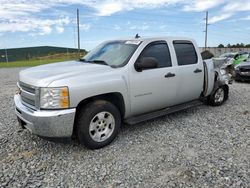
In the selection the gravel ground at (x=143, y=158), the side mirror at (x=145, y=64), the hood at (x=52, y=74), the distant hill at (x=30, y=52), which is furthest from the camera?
the distant hill at (x=30, y=52)

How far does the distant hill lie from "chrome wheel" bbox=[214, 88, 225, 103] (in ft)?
128

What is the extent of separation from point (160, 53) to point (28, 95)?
2.58 metres

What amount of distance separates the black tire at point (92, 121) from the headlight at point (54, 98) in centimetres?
38

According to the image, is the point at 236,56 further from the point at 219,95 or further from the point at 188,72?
the point at 188,72

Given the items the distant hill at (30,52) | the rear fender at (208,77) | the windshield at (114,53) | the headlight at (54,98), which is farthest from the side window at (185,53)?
the distant hill at (30,52)

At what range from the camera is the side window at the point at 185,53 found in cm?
501

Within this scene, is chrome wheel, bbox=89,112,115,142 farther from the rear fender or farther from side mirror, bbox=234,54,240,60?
side mirror, bbox=234,54,240,60

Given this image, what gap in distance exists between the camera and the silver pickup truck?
3367 millimetres

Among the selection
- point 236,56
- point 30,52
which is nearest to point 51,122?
point 236,56

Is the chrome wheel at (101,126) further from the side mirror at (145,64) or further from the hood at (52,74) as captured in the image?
the side mirror at (145,64)

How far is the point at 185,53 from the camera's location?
5207mm

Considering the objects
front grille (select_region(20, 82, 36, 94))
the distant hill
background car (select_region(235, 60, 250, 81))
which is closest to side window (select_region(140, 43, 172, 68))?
front grille (select_region(20, 82, 36, 94))

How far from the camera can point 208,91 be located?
19.4ft

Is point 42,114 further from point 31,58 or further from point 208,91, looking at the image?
point 31,58
